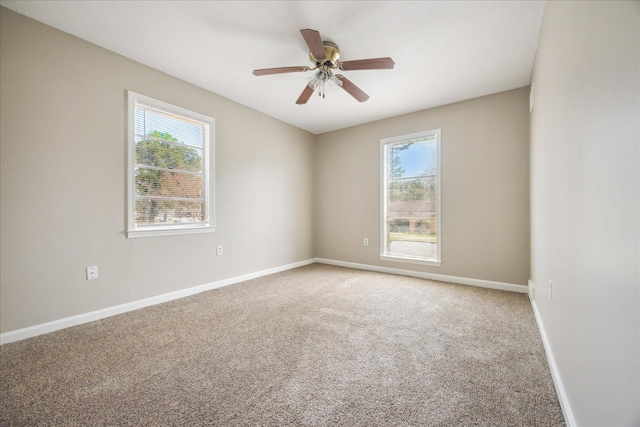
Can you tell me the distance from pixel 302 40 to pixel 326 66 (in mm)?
307

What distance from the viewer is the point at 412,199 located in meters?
4.25

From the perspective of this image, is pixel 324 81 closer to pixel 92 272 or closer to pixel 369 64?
pixel 369 64

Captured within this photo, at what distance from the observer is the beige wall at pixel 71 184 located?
83.4 inches

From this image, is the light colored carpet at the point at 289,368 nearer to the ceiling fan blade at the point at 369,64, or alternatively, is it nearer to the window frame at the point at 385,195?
the window frame at the point at 385,195

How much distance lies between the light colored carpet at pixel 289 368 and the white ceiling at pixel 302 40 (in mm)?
2584

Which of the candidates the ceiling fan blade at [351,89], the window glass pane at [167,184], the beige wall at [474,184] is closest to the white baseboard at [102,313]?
the window glass pane at [167,184]

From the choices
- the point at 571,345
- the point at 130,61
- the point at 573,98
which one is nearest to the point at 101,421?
the point at 571,345

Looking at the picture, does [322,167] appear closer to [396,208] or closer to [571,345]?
[396,208]

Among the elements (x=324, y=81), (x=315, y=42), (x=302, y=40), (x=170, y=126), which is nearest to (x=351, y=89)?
(x=324, y=81)

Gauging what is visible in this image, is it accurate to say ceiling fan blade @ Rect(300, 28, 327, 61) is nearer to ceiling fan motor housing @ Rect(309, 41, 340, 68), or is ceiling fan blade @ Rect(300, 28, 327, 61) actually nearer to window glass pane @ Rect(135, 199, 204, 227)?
ceiling fan motor housing @ Rect(309, 41, 340, 68)

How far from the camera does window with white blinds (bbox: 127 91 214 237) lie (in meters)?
2.84

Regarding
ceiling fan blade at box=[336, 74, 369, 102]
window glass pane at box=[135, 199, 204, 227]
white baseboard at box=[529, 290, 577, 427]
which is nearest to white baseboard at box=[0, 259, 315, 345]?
window glass pane at box=[135, 199, 204, 227]

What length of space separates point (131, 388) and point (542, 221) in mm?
3159

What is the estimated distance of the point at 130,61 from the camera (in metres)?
2.77
